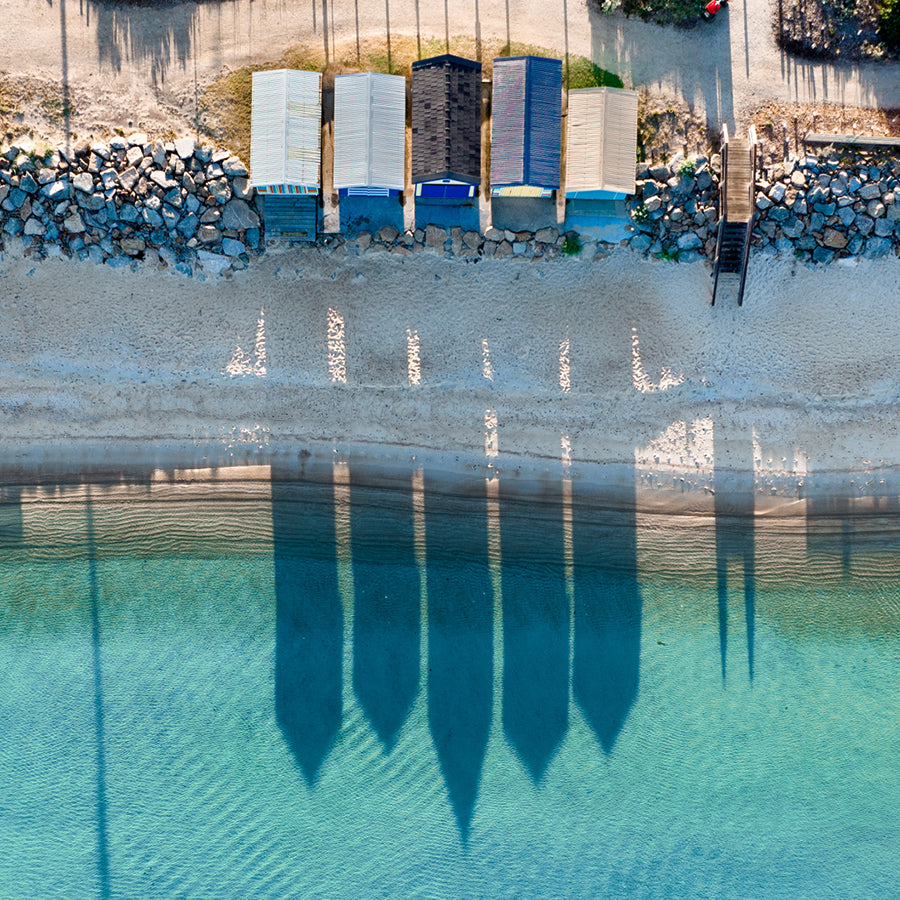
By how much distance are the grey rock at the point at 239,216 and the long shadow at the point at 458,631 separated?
23.3 feet

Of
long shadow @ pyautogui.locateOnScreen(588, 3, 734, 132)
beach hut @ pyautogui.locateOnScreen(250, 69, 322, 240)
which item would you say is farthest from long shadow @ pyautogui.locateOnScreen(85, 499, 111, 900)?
long shadow @ pyautogui.locateOnScreen(588, 3, 734, 132)

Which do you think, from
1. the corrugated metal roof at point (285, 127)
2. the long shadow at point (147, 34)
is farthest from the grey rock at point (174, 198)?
the long shadow at point (147, 34)

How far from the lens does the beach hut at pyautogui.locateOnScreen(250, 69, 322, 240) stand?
14219mm

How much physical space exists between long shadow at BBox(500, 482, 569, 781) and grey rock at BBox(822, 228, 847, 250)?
8.12 m

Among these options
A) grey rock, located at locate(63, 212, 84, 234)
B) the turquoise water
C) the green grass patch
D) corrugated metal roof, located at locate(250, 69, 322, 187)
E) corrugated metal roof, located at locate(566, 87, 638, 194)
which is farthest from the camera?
the turquoise water

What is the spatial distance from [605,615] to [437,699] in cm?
436

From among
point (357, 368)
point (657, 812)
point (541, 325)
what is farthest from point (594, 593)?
point (357, 368)

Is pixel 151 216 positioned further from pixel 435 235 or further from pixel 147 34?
pixel 435 235

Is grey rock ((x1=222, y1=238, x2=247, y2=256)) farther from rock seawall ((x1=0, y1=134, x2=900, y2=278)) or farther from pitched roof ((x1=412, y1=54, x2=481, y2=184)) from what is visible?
pitched roof ((x1=412, y1=54, x2=481, y2=184))

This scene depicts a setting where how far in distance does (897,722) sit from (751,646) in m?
3.75

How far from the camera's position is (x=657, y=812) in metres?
15.9

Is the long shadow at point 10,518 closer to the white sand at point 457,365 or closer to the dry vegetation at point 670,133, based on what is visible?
the white sand at point 457,365

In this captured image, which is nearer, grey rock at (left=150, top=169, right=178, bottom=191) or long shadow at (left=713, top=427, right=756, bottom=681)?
grey rock at (left=150, top=169, right=178, bottom=191)

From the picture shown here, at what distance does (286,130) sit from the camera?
559 inches
